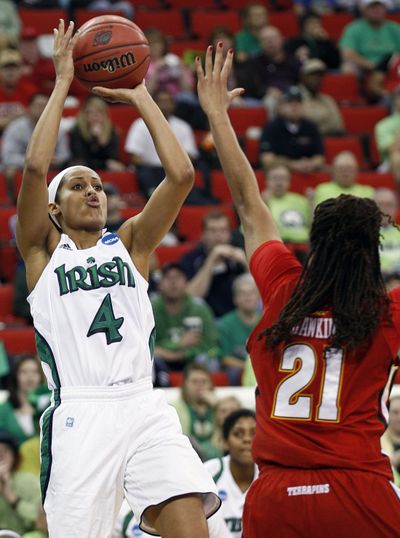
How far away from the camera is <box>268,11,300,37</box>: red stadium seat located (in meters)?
16.2

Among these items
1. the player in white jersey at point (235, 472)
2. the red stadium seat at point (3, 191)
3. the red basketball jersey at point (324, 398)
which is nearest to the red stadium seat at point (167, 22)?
the red stadium seat at point (3, 191)

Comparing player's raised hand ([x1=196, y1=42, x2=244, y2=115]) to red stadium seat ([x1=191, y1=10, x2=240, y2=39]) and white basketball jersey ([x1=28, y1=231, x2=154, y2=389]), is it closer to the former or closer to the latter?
white basketball jersey ([x1=28, y1=231, x2=154, y2=389])

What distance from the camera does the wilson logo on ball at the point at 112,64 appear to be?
5559mm

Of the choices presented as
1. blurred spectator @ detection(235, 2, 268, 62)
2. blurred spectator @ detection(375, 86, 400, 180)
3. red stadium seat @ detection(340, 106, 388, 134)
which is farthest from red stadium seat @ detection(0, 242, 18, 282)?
red stadium seat @ detection(340, 106, 388, 134)

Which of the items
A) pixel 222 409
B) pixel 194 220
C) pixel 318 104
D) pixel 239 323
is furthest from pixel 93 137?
pixel 222 409

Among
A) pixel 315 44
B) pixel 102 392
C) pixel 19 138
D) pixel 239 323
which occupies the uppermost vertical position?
pixel 315 44

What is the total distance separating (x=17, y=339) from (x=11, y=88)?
3.68 metres

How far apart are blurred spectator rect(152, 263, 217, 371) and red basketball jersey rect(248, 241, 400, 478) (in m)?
6.05

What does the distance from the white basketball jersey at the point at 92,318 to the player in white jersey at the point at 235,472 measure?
243cm

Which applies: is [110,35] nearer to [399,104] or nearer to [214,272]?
[214,272]

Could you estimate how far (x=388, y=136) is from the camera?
13.8 meters

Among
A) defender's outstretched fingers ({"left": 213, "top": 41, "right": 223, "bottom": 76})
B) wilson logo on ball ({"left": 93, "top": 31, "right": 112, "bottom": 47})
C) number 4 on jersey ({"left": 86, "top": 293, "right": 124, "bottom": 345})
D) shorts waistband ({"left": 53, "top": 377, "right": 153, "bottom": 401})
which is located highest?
wilson logo on ball ({"left": 93, "top": 31, "right": 112, "bottom": 47})

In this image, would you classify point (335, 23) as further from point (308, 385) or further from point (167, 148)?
point (308, 385)

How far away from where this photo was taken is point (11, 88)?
1312 cm
